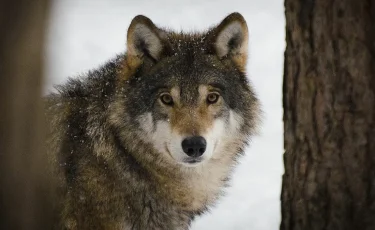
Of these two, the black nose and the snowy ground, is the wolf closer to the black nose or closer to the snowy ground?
the black nose

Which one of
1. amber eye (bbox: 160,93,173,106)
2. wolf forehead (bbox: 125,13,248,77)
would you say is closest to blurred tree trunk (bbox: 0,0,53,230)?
amber eye (bbox: 160,93,173,106)

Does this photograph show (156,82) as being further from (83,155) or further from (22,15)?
(22,15)

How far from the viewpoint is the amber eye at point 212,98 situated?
5.54 meters

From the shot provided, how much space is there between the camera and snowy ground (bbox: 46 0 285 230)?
26.0 feet

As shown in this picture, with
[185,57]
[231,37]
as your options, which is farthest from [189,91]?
[231,37]

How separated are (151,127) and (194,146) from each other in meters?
0.50

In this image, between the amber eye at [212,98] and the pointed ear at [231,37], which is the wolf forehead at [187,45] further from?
the amber eye at [212,98]

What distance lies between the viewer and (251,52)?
1117 centimetres

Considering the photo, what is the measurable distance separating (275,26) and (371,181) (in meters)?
7.73

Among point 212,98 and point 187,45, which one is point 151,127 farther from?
point 187,45

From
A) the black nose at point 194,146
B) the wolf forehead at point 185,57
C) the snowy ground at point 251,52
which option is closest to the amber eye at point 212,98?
the wolf forehead at point 185,57

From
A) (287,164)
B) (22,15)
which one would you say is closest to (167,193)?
(287,164)

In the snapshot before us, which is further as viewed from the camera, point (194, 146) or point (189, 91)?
point (189, 91)

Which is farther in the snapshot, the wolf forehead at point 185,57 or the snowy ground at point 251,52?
the snowy ground at point 251,52
